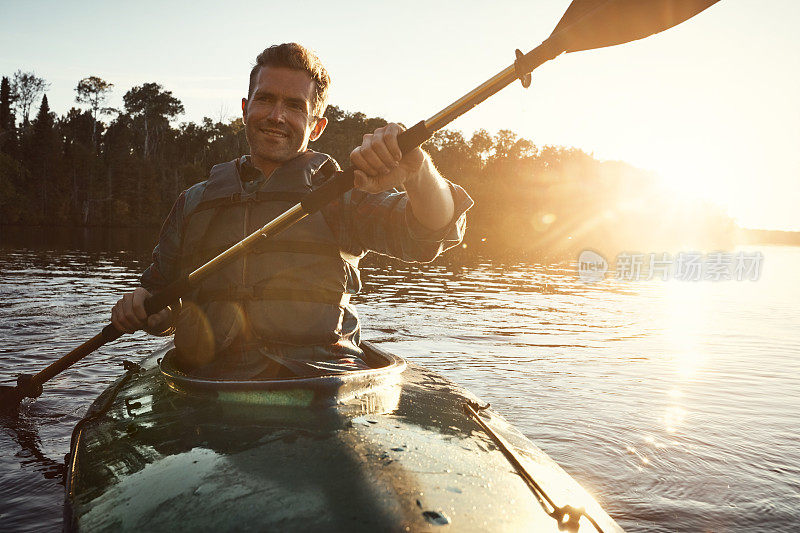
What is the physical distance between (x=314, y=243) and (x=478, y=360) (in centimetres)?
563

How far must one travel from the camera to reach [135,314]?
356 cm

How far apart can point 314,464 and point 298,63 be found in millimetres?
2034

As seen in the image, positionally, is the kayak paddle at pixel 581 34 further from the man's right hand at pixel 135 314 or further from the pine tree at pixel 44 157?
the pine tree at pixel 44 157

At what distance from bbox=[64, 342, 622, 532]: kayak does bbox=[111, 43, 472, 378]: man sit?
32 centimetres

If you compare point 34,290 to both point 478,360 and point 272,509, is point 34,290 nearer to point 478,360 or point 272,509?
point 478,360

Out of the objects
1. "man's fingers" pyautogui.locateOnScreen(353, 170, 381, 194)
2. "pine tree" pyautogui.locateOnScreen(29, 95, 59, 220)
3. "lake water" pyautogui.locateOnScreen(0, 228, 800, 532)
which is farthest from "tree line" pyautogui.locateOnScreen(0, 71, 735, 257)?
"man's fingers" pyautogui.locateOnScreen(353, 170, 381, 194)

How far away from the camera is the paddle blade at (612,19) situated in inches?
90.1

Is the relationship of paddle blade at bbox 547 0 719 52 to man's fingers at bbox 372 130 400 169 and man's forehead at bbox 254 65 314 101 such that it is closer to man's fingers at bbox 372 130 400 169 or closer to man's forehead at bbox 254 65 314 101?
man's fingers at bbox 372 130 400 169

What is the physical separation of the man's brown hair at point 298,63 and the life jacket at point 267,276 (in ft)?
1.11

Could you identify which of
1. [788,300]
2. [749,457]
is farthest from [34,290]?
[788,300]

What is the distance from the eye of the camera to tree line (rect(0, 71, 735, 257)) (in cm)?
5662

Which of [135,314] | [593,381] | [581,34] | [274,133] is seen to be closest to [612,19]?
[581,34]

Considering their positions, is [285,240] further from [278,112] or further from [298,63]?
[298,63]

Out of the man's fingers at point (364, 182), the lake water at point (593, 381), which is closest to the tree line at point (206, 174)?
the lake water at point (593, 381)
